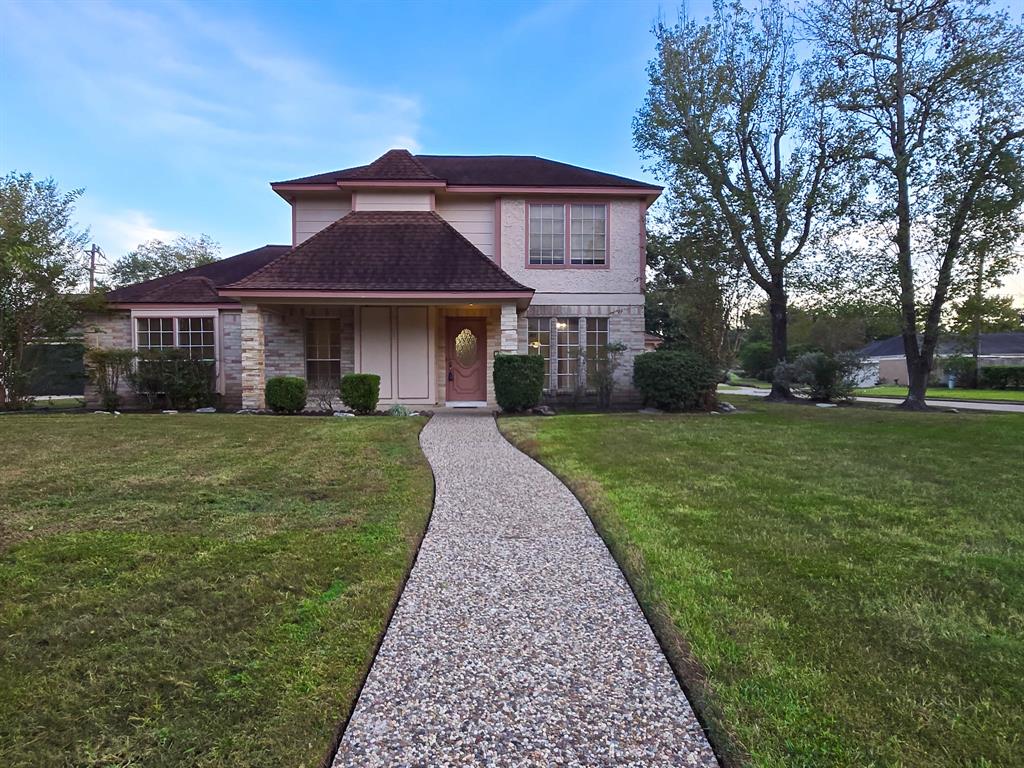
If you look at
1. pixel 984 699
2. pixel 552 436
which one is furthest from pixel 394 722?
pixel 552 436

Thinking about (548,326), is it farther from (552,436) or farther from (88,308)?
(88,308)

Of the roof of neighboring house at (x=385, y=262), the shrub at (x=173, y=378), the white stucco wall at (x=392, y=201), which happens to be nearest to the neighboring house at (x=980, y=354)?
the roof of neighboring house at (x=385, y=262)

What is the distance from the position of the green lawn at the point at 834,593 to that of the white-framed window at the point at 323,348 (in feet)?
28.5

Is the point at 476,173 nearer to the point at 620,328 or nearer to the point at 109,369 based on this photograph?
the point at 620,328

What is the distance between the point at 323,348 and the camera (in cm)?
1395

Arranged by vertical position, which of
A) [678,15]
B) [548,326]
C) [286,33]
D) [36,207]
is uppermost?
[678,15]

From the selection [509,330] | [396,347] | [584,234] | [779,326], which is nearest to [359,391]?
[396,347]

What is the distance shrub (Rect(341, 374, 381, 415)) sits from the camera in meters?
11.7

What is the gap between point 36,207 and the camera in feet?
46.9

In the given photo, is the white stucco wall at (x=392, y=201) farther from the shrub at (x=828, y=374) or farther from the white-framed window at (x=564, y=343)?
the shrub at (x=828, y=374)

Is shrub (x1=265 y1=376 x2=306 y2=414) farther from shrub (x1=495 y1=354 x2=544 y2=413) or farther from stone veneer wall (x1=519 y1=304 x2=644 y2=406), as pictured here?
stone veneer wall (x1=519 y1=304 x2=644 y2=406)

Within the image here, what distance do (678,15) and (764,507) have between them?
15474 mm

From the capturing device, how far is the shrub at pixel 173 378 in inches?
508

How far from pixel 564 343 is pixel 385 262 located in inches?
198
